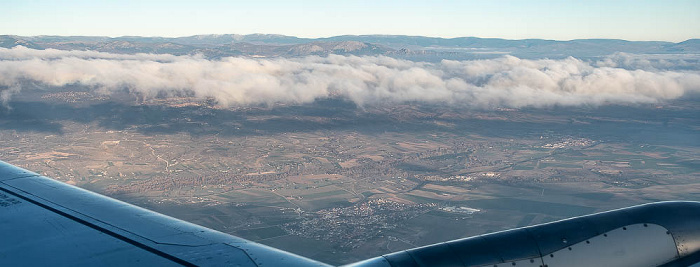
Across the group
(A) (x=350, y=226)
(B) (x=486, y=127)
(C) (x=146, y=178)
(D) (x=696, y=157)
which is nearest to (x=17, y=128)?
(C) (x=146, y=178)

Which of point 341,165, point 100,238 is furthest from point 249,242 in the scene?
point 341,165

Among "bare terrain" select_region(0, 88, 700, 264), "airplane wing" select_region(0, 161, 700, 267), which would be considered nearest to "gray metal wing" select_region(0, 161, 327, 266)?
"airplane wing" select_region(0, 161, 700, 267)

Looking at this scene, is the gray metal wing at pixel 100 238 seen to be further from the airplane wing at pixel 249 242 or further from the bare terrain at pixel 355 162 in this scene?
the bare terrain at pixel 355 162

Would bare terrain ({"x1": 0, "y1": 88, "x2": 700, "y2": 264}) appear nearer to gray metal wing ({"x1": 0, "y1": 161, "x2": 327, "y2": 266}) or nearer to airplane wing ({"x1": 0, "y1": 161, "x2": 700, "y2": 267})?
gray metal wing ({"x1": 0, "y1": 161, "x2": 327, "y2": 266})

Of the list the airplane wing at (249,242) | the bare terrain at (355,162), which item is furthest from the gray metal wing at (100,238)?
the bare terrain at (355,162)

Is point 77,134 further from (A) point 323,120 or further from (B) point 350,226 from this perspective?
(B) point 350,226

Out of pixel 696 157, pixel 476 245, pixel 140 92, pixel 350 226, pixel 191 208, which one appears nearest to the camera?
pixel 476 245
